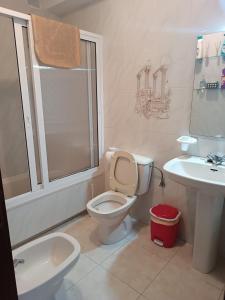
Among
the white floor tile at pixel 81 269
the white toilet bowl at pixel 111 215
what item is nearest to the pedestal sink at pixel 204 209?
the white toilet bowl at pixel 111 215

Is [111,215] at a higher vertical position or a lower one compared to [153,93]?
lower

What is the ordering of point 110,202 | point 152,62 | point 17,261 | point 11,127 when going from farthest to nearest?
point 11,127
point 110,202
point 152,62
point 17,261

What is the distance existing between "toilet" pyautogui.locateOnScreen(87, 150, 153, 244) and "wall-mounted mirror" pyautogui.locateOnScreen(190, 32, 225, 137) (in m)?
0.63

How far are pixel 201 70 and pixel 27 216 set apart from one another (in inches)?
78.0

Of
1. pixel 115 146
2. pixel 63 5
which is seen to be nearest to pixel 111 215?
pixel 115 146

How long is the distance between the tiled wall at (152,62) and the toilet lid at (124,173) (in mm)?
178

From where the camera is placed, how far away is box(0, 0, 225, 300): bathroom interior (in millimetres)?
1582

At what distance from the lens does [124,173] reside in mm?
2209

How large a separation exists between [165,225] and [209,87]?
1237 mm

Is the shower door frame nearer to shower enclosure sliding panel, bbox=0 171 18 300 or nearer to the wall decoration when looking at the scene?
the wall decoration

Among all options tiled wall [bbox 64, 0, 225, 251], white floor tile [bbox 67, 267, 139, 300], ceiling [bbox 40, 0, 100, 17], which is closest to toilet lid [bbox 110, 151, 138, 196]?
tiled wall [bbox 64, 0, 225, 251]

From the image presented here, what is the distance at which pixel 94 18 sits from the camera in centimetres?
232

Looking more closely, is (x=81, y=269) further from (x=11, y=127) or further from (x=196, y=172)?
(x=11, y=127)

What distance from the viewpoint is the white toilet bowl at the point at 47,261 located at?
1.25 meters
